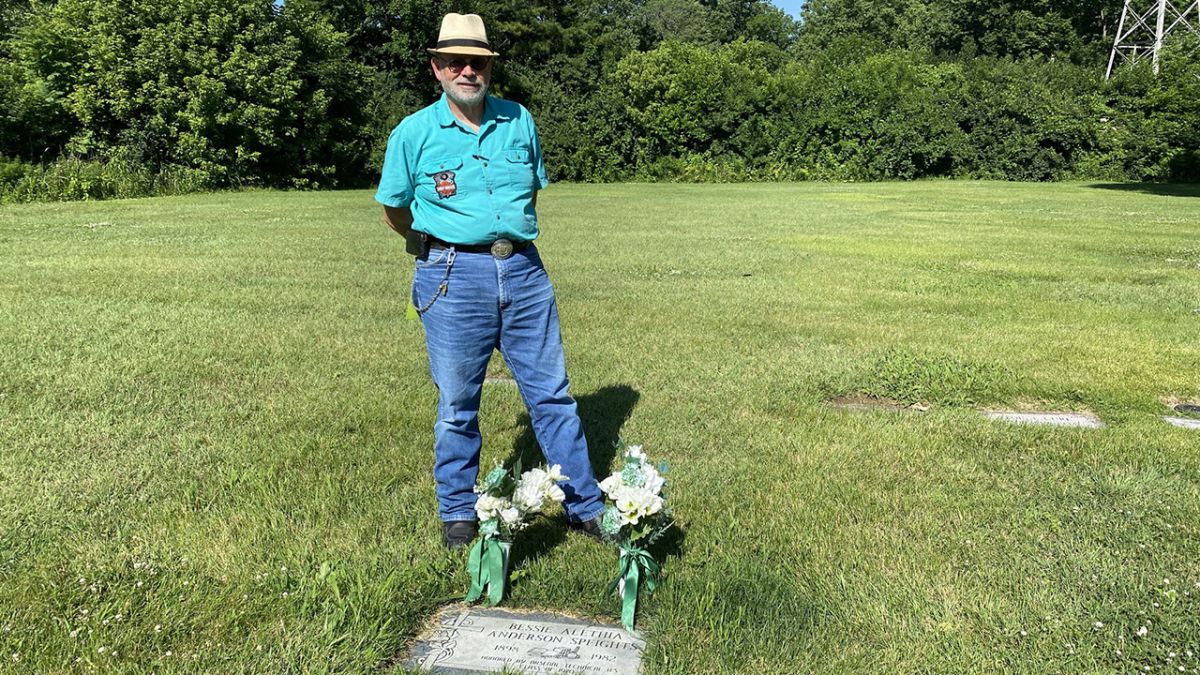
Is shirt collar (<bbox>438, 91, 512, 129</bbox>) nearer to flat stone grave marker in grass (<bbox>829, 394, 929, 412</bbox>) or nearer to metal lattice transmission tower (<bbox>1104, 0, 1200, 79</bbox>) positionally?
flat stone grave marker in grass (<bbox>829, 394, 929, 412</bbox>)

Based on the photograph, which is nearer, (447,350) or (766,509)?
(447,350)

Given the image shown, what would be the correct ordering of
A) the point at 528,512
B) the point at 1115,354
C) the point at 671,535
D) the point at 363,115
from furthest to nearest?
the point at 363,115
the point at 1115,354
the point at 671,535
the point at 528,512

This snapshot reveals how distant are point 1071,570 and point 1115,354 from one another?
3489 millimetres

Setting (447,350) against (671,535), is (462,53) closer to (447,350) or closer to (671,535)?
(447,350)

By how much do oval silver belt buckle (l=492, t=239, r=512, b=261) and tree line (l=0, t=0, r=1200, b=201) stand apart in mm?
20371

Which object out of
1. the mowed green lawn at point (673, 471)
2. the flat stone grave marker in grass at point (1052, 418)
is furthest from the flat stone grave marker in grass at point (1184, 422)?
the flat stone grave marker in grass at point (1052, 418)

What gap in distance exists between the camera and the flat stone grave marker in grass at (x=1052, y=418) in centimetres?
Result: 437

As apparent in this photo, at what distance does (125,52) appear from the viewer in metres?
23.6

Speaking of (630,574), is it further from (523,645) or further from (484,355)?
(484,355)

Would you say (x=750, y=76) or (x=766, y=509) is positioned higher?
(x=750, y=76)

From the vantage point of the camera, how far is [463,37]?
279 cm

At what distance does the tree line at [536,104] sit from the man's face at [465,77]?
66.4 ft

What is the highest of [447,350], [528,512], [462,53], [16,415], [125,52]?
[125,52]

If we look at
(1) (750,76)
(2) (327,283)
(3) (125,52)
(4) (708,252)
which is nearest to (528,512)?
(2) (327,283)
